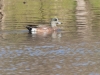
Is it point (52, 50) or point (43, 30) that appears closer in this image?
point (52, 50)

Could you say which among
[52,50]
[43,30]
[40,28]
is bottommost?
[52,50]

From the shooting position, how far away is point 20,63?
49.9ft

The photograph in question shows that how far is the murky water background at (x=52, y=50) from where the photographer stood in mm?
14359

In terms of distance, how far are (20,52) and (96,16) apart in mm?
13738

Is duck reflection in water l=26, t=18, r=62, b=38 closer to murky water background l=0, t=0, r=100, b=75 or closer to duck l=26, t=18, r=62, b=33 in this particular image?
duck l=26, t=18, r=62, b=33

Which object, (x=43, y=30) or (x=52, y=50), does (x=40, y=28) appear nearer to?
(x=43, y=30)

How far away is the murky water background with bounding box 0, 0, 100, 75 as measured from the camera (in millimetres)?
14359

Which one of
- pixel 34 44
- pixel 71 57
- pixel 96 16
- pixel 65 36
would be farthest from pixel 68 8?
pixel 71 57

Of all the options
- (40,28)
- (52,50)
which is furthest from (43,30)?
(52,50)

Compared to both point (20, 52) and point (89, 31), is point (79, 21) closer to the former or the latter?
point (89, 31)

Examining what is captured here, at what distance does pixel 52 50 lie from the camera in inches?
686

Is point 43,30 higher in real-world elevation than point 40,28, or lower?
lower

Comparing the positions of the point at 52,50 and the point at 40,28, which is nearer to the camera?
the point at 52,50

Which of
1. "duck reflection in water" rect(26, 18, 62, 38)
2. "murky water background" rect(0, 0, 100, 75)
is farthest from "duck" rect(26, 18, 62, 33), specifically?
"murky water background" rect(0, 0, 100, 75)
